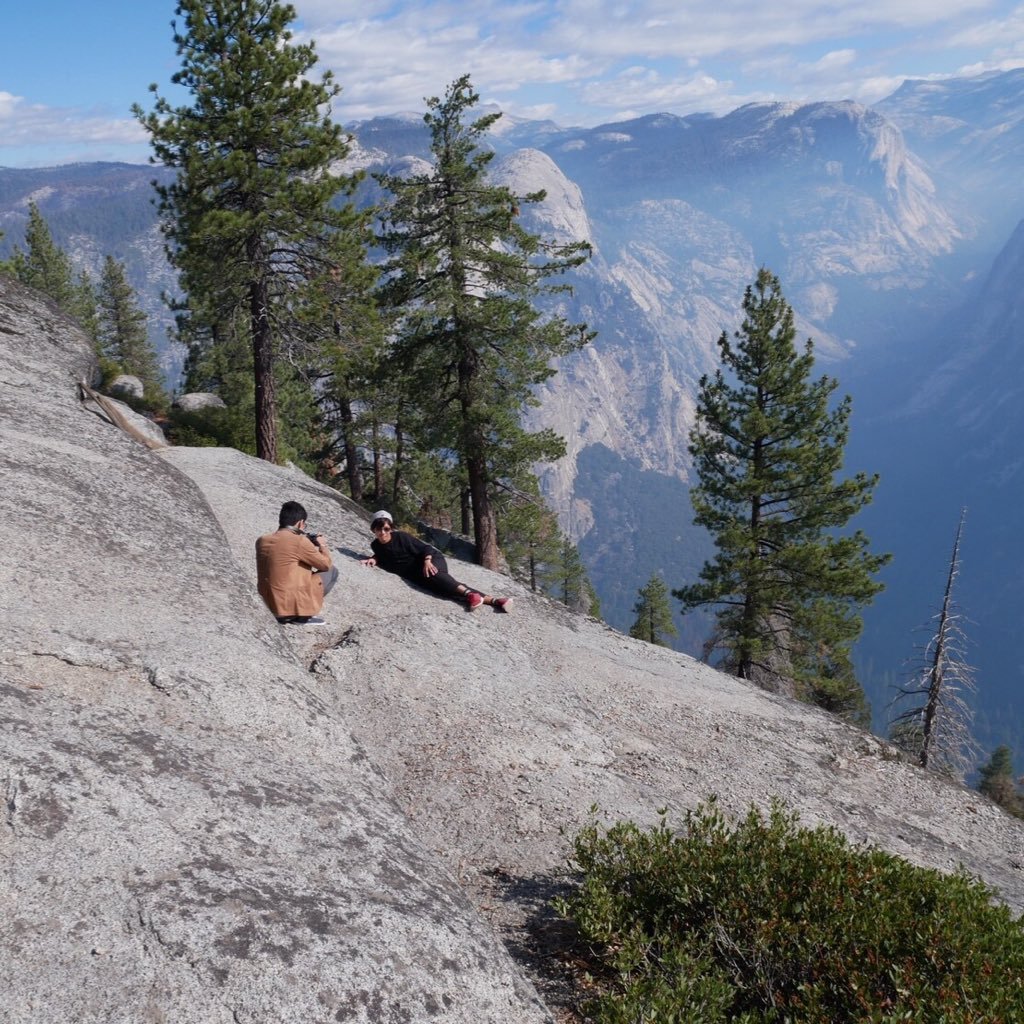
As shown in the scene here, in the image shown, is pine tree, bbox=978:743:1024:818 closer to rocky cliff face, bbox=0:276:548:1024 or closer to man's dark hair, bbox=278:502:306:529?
man's dark hair, bbox=278:502:306:529

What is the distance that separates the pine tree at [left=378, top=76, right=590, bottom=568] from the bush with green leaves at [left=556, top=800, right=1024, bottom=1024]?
1654 cm

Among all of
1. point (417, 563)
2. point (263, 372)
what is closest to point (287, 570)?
point (417, 563)

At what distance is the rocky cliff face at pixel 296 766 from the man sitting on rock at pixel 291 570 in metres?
0.45

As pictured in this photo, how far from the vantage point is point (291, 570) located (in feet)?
34.1

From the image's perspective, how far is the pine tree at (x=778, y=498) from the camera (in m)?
24.3

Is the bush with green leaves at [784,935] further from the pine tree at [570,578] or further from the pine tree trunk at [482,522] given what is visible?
the pine tree at [570,578]

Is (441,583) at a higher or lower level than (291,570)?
lower

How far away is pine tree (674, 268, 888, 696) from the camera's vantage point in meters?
Answer: 24.3

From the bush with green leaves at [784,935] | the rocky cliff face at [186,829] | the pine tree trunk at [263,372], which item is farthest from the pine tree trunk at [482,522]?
the bush with green leaves at [784,935]

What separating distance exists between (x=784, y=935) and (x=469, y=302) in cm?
1853

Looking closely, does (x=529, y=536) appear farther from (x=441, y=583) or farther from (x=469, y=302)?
(x=441, y=583)

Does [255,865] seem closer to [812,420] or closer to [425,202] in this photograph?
[425,202]

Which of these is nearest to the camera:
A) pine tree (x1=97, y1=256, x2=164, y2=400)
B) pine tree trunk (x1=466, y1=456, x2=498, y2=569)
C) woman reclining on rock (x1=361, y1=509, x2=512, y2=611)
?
woman reclining on rock (x1=361, y1=509, x2=512, y2=611)

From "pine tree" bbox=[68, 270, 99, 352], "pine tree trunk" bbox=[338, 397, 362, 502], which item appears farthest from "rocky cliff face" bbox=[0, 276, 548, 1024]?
"pine tree" bbox=[68, 270, 99, 352]
